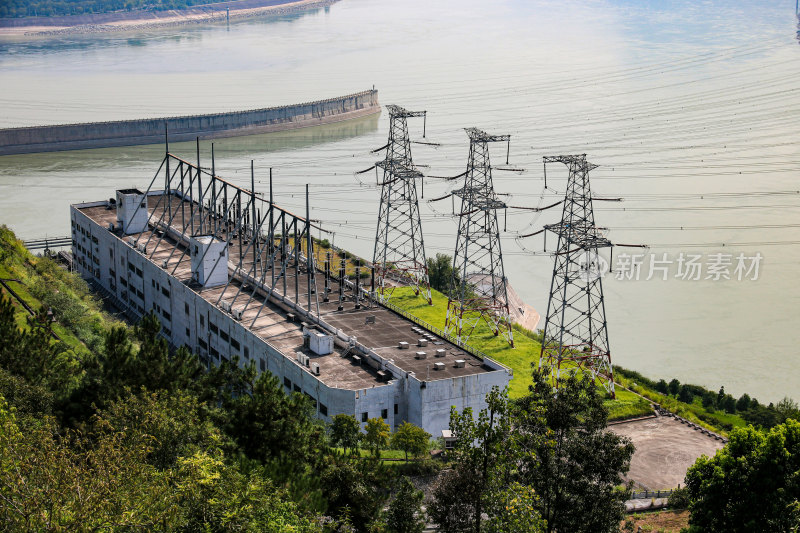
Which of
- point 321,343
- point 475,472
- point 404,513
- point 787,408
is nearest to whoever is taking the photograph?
point 475,472

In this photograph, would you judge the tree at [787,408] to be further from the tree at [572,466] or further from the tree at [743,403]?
the tree at [572,466]

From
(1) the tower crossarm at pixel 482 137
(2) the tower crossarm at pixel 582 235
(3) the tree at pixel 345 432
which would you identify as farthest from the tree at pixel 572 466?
(1) the tower crossarm at pixel 482 137

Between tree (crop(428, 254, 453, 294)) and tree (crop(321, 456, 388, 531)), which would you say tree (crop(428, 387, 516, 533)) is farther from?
tree (crop(428, 254, 453, 294))

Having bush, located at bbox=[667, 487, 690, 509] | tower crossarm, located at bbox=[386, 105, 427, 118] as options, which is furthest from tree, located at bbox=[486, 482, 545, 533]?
tower crossarm, located at bbox=[386, 105, 427, 118]

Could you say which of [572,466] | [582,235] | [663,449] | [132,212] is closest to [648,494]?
[663,449]

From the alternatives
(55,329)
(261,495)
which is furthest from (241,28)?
(261,495)

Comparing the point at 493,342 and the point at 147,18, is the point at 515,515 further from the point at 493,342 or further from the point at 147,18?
the point at 147,18
